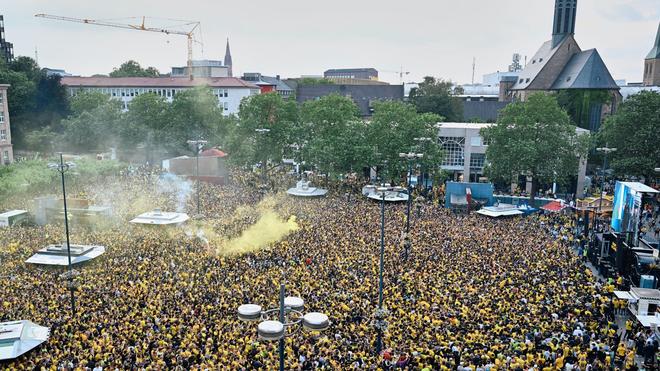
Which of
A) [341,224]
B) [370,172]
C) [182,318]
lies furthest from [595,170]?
[182,318]

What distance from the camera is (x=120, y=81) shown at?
88812 mm

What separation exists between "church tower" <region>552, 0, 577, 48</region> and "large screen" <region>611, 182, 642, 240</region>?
5088 cm

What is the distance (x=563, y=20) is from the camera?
71.6 meters

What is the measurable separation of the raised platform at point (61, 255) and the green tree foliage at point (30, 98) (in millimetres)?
51139

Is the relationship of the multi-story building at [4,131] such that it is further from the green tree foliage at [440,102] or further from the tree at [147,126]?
the green tree foliage at [440,102]

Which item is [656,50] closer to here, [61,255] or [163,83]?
[163,83]

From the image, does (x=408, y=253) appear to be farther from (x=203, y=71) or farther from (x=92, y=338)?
(x=203, y=71)

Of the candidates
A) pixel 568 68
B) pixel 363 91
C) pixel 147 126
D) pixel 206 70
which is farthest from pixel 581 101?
pixel 206 70

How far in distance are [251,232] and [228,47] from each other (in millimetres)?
151744

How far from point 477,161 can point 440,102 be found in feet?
85.0

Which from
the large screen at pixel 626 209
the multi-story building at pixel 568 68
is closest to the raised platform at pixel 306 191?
the large screen at pixel 626 209

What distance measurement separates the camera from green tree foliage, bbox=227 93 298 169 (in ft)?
162

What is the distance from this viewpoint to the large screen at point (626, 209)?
25828mm

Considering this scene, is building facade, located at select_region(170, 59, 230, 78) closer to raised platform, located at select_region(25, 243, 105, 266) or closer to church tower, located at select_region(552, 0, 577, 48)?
church tower, located at select_region(552, 0, 577, 48)
